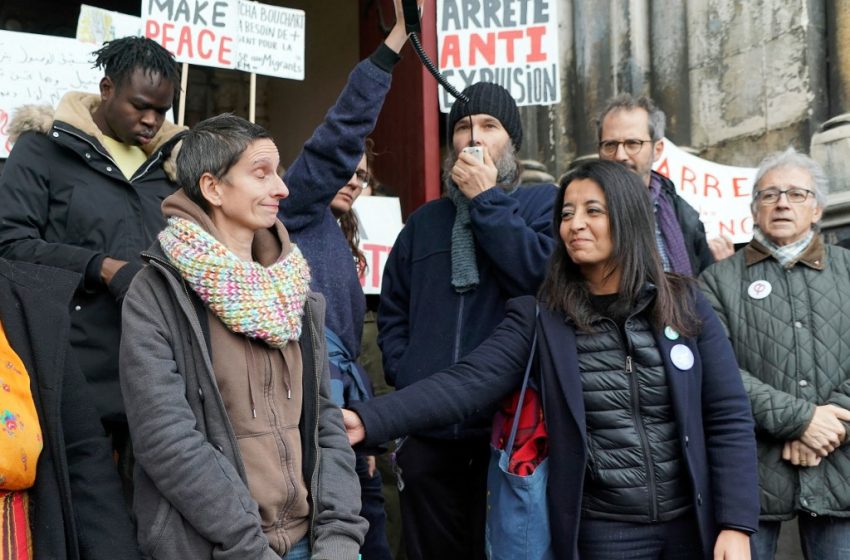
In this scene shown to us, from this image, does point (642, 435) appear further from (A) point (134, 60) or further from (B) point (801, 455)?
(A) point (134, 60)

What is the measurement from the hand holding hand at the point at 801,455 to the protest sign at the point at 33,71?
138 inches

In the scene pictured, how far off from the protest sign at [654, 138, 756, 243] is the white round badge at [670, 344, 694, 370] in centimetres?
248

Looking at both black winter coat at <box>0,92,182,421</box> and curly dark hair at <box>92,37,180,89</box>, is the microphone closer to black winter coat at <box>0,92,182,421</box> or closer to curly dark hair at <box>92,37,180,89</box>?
curly dark hair at <box>92,37,180,89</box>

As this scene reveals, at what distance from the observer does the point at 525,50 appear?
5125mm

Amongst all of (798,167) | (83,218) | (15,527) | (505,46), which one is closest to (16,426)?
(15,527)

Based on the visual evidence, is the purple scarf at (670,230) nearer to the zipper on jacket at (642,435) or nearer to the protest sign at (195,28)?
the zipper on jacket at (642,435)

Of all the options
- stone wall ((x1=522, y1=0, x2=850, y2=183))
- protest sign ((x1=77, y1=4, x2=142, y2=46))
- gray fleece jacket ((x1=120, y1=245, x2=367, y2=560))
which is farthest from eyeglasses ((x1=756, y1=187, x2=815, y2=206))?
protest sign ((x1=77, y1=4, x2=142, y2=46))

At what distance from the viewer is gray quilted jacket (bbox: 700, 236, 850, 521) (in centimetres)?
A: 335

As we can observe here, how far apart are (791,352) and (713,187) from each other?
6.63 feet

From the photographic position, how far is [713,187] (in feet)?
17.4

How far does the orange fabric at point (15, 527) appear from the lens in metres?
2.04

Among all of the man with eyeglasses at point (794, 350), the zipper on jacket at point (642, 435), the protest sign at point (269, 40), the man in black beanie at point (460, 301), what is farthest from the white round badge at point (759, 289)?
the protest sign at point (269, 40)

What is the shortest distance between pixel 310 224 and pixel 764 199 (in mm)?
1686

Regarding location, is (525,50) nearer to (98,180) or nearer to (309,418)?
(98,180)
